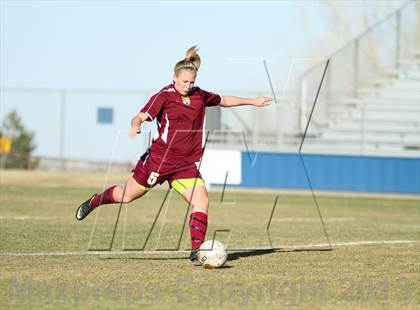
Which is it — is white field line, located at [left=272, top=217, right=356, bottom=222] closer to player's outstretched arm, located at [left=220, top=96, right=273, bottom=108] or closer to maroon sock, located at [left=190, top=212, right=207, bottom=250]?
player's outstretched arm, located at [left=220, top=96, right=273, bottom=108]

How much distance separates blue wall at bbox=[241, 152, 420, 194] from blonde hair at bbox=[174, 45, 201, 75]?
55.4 feet

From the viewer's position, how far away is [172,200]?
19922 millimetres

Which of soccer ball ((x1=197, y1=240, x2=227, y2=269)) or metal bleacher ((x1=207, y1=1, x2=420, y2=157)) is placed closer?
soccer ball ((x1=197, y1=240, x2=227, y2=269))

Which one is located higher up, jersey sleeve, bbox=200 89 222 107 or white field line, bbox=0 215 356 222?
jersey sleeve, bbox=200 89 222 107

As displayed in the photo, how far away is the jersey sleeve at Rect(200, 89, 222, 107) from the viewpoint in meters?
8.55

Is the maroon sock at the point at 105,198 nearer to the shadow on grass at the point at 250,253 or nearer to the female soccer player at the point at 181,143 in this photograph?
the female soccer player at the point at 181,143

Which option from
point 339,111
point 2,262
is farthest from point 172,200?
point 2,262

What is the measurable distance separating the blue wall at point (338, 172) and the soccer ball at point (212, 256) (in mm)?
17466

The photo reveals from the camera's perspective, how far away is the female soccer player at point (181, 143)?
8.15m

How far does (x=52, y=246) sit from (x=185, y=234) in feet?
8.37

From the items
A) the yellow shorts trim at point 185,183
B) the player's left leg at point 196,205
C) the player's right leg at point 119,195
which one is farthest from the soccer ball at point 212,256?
the player's right leg at point 119,195

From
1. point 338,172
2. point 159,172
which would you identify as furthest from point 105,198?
point 338,172

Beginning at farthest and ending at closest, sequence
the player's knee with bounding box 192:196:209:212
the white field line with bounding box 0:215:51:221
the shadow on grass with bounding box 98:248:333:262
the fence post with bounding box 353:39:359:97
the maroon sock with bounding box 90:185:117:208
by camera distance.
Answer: the fence post with bounding box 353:39:359:97 → the white field line with bounding box 0:215:51:221 → the maroon sock with bounding box 90:185:117:208 → the shadow on grass with bounding box 98:248:333:262 → the player's knee with bounding box 192:196:209:212

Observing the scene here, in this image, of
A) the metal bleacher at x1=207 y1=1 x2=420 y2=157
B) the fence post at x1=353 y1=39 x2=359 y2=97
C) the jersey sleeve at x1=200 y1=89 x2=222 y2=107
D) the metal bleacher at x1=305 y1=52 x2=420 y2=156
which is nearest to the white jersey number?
the jersey sleeve at x1=200 y1=89 x2=222 y2=107
